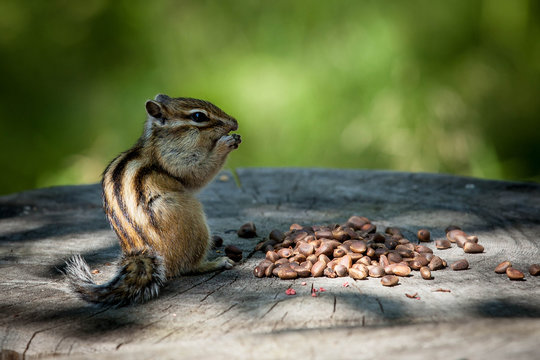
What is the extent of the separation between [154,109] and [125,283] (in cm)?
100

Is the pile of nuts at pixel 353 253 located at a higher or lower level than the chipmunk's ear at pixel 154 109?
lower

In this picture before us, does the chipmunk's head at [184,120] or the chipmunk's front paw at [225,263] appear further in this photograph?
the chipmunk's head at [184,120]

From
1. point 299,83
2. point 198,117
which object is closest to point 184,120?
point 198,117

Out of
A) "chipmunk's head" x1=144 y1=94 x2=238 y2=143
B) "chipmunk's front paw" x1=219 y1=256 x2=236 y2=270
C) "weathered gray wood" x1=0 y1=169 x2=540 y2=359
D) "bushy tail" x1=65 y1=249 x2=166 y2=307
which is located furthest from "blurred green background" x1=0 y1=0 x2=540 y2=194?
"bushy tail" x1=65 y1=249 x2=166 y2=307

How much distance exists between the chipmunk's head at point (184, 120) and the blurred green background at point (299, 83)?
2861 millimetres

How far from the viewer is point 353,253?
2.54 metres

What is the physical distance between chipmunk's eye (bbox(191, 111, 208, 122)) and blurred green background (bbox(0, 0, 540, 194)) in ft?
9.47

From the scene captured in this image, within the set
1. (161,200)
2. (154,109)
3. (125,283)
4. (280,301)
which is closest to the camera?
(280,301)

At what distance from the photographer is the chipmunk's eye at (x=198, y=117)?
9.37 ft

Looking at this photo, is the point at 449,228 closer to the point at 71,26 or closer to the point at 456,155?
the point at 456,155

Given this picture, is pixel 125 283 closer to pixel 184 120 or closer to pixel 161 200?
pixel 161 200

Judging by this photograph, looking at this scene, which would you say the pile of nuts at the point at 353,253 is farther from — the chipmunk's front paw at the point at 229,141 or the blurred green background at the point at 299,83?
the blurred green background at the point at 299,83

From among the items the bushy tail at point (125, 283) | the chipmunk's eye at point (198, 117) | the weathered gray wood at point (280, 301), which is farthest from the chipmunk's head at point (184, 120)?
the bushy tail at point (125, 283)

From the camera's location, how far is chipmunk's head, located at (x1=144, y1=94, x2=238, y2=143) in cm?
280
